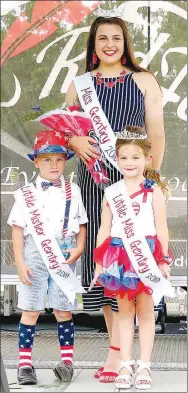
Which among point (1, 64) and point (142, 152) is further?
point (1, 64)

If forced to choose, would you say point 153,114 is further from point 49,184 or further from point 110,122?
point 49,184

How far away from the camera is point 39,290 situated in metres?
4.72

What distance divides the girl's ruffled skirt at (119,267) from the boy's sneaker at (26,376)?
53cm

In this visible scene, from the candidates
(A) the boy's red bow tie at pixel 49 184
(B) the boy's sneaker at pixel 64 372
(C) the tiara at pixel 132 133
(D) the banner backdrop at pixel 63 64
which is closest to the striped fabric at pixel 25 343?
(B) the boy's sneaker at pixel 64 372

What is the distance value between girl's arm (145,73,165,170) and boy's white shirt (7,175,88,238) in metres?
0.45

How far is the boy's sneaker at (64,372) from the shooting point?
474 cm

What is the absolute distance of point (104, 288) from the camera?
480 centimetres

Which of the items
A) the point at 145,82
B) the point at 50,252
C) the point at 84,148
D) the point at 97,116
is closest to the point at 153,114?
the point at 145,82

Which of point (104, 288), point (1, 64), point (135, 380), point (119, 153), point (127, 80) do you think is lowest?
point (135, 380)

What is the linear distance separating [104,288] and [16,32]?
205cm

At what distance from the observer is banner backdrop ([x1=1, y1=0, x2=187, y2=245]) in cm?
611

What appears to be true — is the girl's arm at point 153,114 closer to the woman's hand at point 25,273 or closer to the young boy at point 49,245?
the young boy at point 49,245

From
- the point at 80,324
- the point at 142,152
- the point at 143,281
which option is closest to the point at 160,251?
the point at 143,281

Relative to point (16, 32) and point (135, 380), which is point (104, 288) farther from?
point (16, 32)
